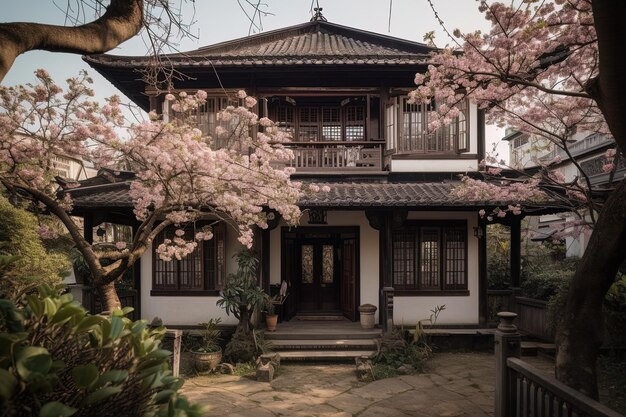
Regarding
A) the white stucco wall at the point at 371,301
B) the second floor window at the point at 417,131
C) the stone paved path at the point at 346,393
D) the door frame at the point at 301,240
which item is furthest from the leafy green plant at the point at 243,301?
the second floor window at the point at 417,131

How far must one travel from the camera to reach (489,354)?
9.26 meters

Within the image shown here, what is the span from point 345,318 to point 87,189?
7.28 metres

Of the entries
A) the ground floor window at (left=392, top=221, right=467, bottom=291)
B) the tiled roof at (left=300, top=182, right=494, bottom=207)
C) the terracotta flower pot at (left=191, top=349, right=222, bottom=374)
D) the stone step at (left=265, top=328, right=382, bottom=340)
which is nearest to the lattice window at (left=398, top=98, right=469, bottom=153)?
the tiled roof at (left=300, top=182, right=494, bottom=207)

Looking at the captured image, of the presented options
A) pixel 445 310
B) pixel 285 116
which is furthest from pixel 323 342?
pixel 285 116

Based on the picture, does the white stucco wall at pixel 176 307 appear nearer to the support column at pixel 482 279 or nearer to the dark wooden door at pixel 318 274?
the dark wooden door at pixel 318 274

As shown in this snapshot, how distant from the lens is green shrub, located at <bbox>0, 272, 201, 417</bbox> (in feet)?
4.91

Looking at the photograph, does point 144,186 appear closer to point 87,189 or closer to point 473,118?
point 87,189

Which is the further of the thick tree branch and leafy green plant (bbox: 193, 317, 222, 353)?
leafy green plant (bbox: 193, 317, 222, 353)

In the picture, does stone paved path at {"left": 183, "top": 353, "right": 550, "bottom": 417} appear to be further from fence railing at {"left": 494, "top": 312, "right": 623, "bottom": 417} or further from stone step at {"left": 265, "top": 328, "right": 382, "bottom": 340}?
fence railing at {"left": 494, "top": 312, "right": 623, "bottom": 417}

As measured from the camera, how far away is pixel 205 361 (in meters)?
7.88

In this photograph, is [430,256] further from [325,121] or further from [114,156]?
[114,156]

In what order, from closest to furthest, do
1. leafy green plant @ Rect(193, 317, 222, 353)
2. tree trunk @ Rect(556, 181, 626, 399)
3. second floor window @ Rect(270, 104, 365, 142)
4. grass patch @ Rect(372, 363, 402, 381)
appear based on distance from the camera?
tree trunk @ Rect(556, 181, 626, 399) → grass patch @ Rect(372, 363, 402, 381) → leafy green plant @ Rect(193, 317, 222, 353) → second floor window @ Rect(270, 104, 365, 142)

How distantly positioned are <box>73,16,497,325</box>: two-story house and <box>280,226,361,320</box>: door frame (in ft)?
0.12

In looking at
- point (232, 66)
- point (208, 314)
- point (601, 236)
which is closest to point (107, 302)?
point (208, 314)
